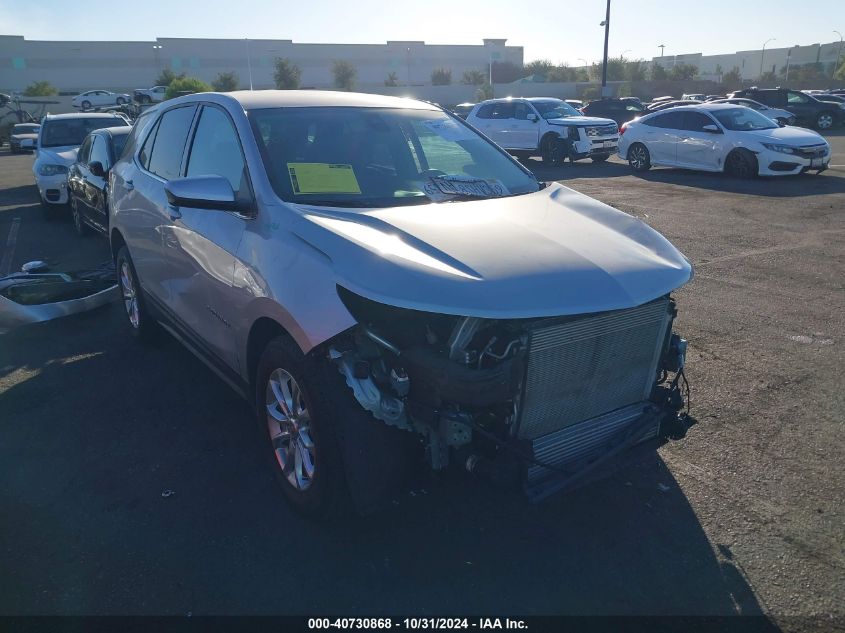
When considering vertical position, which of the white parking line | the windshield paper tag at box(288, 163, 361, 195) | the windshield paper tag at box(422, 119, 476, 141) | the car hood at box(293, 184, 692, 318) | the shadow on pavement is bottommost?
the white parking line

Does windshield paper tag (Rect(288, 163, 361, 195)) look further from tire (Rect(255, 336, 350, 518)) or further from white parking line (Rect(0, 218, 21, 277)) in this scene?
white parking line (Rect(0, 218, 21, 277))

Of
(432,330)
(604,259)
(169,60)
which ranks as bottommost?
(432,330)

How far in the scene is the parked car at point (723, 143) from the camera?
14.6 m

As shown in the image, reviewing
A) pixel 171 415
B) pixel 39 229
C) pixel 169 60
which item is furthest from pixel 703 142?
pixel 169 60

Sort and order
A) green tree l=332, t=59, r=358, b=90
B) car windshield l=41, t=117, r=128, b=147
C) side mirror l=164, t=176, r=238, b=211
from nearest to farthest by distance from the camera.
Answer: side mirror l=164, t=176, r=238, b=211 < car windshield l=41, t=117, r=128, b=147 < green tree l=332, t=59, r=358, b=90

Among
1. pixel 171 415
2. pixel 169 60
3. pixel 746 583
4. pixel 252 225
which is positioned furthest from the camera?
pixel 169 60

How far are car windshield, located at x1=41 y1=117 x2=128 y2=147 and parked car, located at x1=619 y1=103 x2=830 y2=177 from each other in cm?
1196

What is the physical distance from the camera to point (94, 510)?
3543mm

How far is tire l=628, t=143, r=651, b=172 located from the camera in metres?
17.5

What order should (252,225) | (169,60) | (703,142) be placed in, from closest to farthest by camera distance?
(252,225), (703,142), (169,60)

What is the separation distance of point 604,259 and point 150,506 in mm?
2523

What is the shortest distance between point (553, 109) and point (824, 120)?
15.1 meters

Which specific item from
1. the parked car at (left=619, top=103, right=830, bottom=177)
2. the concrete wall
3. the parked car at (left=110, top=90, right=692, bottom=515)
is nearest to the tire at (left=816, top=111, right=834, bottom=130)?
the parked car at (left=619, top=103, right=830, bottom=177)

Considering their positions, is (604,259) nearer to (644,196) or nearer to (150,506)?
(150,506)
